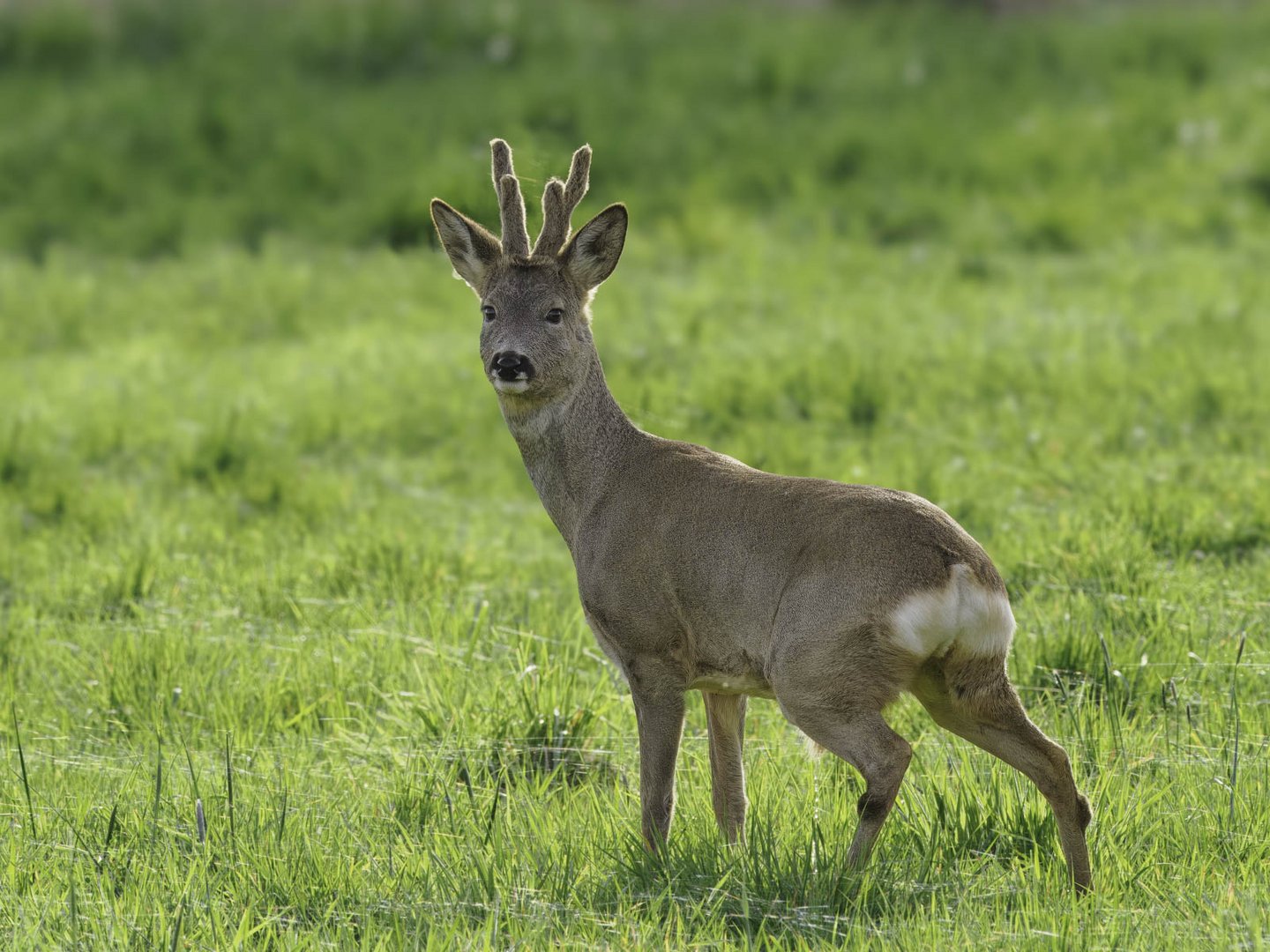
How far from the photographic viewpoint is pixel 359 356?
10562 mm

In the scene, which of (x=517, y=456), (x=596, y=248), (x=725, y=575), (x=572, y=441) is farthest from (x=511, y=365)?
(x=517, y=456)

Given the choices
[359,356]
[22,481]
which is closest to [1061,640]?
[22,481]

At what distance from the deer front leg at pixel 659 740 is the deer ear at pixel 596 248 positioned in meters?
1.29

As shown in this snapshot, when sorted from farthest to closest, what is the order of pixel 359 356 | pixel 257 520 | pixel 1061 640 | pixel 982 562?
pixel 359 356
pixel 257 520
pixel 1061 640
pixel 982 562

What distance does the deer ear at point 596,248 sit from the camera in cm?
503

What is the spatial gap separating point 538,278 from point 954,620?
176 cm

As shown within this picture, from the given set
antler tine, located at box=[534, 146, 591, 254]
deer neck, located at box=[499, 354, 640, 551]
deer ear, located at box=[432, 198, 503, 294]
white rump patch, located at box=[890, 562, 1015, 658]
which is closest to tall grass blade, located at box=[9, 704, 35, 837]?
deer neck, located at box=[499, 354, 640, 551]

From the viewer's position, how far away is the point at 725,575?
4422 millimetres

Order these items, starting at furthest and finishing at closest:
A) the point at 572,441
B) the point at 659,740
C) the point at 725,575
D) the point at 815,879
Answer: the point at 572,441, the point at 659,740, the point at 725,575, the point at 815,879

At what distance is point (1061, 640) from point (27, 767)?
10.7 feet

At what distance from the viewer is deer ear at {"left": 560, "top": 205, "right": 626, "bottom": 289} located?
503cm

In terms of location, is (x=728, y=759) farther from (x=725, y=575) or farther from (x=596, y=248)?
(x=596, y=248)

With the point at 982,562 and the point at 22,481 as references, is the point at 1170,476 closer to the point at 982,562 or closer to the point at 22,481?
the point at 982,562

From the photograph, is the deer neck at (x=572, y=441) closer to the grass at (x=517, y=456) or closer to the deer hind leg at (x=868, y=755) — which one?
the grass at (x=517, y=456)
